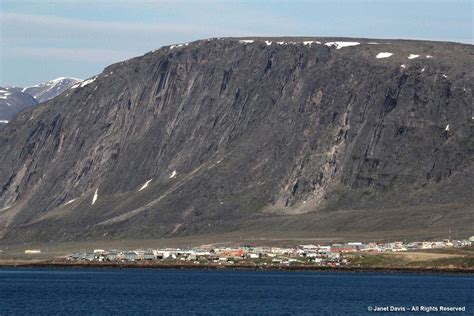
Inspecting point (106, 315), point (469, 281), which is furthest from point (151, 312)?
point (469, 281)

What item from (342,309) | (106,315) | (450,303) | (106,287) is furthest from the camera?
(106,287)

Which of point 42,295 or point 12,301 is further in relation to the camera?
point 42,295

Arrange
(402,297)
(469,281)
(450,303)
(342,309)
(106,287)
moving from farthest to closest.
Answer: (469,281), (106,287), (402,297), (450,303), (342,309)

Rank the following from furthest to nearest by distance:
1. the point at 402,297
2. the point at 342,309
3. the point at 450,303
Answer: the point at 402,297 → the point at 450,303 → the point at 342,309

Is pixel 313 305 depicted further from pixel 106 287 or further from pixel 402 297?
pixel 106 287

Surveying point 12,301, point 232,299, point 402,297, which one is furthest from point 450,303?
point 12,301

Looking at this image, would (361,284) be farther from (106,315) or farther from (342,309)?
(106,315)

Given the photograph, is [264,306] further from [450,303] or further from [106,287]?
[106,287]

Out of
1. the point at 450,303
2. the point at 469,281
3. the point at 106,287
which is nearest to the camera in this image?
the point at 450,303

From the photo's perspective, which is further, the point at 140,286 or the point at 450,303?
the point at 140,286
